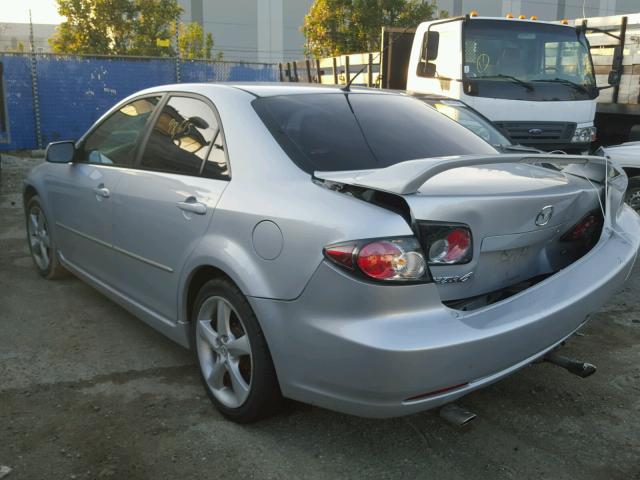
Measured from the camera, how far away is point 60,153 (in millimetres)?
4316

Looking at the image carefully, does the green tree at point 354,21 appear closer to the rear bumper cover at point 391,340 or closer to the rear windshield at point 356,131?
the rear windshield at point 356,131

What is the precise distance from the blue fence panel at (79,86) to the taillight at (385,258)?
14.6m

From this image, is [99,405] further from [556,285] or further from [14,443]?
[556,285]

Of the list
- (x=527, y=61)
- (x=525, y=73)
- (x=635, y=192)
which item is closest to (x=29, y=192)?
(x=525, y=73)

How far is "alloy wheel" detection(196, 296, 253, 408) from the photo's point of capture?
281 centimetres

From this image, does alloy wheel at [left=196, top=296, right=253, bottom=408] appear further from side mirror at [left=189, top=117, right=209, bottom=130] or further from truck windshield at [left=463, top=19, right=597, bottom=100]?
truck windshield at [left=463, top=19, right=597, bottom=100]

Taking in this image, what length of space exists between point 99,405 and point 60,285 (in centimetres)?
222

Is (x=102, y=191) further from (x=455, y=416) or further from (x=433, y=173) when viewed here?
(x=455, y=416)

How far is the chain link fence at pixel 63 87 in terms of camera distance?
47.6 ft

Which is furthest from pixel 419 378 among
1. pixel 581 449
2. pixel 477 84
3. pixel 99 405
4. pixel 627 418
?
pixel 477 84

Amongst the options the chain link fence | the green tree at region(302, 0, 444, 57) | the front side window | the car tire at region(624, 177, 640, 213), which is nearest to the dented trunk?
the front side window

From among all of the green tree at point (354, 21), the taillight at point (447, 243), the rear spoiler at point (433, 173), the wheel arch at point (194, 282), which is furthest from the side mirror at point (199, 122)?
the green tree at point (354, 21)

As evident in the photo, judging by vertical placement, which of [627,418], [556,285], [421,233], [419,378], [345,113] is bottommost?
[627,418]

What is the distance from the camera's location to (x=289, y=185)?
8.61 ft
